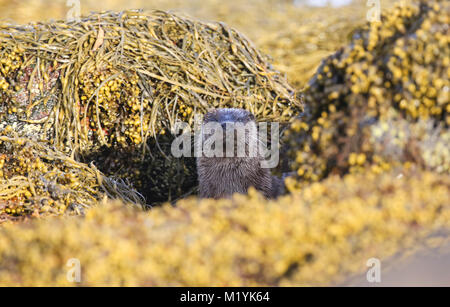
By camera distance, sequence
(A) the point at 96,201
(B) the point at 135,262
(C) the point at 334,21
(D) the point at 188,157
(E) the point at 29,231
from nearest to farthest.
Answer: (B) the point at 135,262 < (E) the point at 29,231 < (A) the point at 96,201 < (D) the point at 188,157 < (C) the point at 334,21

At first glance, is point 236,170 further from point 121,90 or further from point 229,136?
point 121,90

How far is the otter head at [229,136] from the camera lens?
3490 mm

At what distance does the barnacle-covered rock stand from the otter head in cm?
96

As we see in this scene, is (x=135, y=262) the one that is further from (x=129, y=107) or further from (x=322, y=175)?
(x=129, y=107)

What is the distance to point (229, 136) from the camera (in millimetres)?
3488

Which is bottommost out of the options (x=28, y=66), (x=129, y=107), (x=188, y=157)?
(x=188, y=157)

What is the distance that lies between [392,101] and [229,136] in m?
1.31

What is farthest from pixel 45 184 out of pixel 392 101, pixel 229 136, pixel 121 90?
pixel 392 101

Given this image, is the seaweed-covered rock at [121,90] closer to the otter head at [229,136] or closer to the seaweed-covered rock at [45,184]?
the seaweed-covered rock at [45,184]

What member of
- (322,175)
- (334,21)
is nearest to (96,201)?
(322,175)

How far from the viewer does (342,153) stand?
8.34ft

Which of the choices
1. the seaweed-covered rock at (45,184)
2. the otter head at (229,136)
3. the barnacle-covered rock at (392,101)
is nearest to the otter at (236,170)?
the otter head at (229,136)

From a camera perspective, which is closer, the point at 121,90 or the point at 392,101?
the point at 392,101

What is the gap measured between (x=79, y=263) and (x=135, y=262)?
0.80ft
